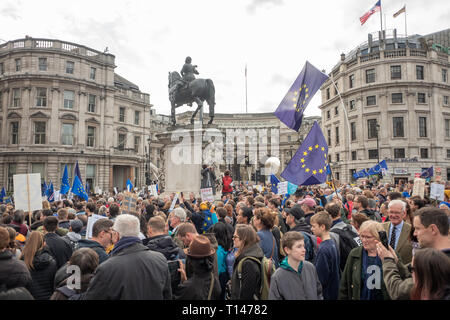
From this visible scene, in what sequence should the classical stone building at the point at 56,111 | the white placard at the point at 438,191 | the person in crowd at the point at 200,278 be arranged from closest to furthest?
the person in crowd at the point at 200,278, the white placard at the point at 438,191, the classical stone building at the point at 56,111

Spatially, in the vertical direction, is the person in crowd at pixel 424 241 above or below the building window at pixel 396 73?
below

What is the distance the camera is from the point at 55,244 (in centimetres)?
463

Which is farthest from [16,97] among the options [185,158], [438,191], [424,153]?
[424,153]

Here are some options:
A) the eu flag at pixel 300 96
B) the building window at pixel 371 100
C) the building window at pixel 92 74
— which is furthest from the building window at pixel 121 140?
the eu flag at pixel 300 96

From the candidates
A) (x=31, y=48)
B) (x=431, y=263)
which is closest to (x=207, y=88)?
(x=431, y=263)

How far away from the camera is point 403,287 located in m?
2.69

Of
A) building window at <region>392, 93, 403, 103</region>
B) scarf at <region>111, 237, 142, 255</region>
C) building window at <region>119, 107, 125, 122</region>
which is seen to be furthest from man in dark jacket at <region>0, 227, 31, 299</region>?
building window at <region>392, 93, 403, 103</region>

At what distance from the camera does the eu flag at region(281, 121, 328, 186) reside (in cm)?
730

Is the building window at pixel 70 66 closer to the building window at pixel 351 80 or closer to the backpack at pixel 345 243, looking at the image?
the building window at pixel 351 80

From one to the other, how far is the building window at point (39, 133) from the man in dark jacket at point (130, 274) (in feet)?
132

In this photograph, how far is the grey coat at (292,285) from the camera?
10.0ft

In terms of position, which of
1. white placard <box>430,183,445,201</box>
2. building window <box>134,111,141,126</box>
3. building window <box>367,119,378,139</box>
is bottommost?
white placard <box>430,183,445,201</box>

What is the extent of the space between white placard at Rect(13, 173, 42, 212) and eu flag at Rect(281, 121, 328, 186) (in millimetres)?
6414

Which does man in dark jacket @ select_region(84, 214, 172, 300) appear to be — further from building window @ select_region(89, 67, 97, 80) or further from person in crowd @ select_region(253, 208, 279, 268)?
building window @ select_region(89, 67, 97, 80)
